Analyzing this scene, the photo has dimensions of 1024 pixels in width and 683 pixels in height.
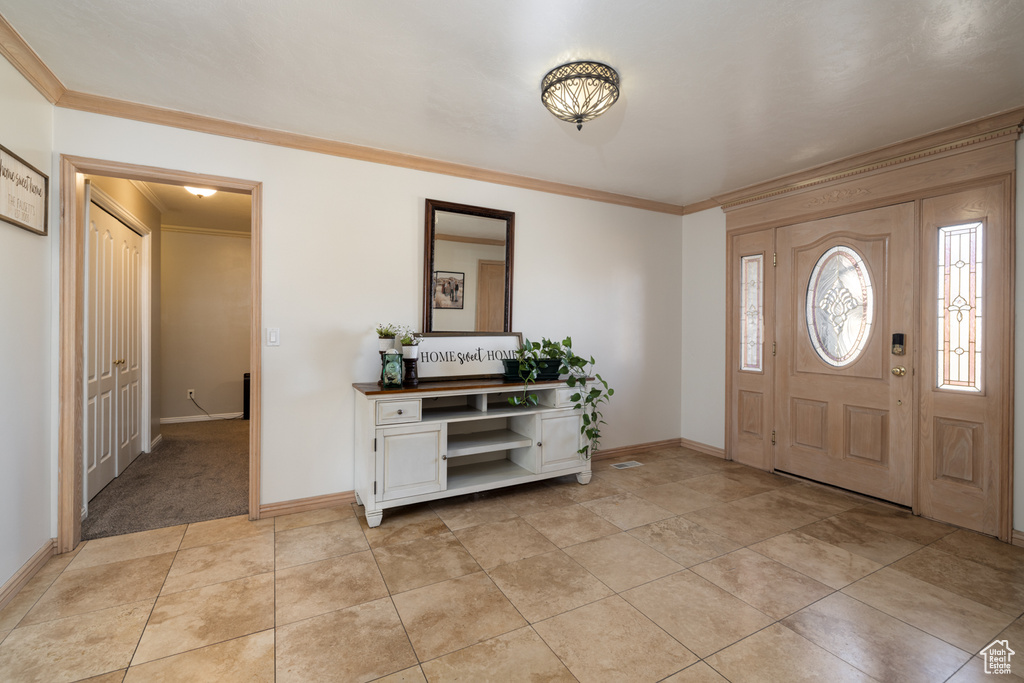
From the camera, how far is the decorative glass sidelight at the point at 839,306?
10.8 ft

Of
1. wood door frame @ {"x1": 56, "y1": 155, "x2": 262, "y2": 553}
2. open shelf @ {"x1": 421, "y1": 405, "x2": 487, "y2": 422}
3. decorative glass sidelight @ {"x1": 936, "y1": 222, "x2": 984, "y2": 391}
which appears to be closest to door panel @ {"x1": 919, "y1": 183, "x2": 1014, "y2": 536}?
decorative glass sidelight @ {"x1": 936, "y1": 222, "x2": 984, "y2": 391}

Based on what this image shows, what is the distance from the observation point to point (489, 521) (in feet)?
9.55

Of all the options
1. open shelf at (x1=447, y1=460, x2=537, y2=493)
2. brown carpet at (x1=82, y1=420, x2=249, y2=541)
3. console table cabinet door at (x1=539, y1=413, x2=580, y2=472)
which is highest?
console table cabinet door at (x1=539, y1=413, x2=580, y2=472)

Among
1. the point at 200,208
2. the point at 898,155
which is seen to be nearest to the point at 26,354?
the point at 200,208

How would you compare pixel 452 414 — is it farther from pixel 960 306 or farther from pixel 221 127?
pixel 960 306

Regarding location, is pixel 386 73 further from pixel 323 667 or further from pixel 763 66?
pixel 323 667

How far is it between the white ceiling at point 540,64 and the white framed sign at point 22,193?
530mm

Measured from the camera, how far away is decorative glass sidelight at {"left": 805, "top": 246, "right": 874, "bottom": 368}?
10.8 ft

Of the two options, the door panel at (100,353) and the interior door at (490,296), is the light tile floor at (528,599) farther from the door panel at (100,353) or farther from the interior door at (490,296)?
the interior door at (490,296)

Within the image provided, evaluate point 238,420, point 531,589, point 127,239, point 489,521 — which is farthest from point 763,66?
point 238,420

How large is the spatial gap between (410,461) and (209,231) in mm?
5025

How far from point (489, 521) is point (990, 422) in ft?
10.1

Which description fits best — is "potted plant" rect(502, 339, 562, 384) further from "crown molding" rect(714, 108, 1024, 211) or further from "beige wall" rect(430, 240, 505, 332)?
"crown molding" rect(714, 108, 1024, 211)

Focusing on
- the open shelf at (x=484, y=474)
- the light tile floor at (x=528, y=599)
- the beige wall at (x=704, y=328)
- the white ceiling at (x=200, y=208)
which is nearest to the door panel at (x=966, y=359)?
the light tile floor at (x=528, y=599)
